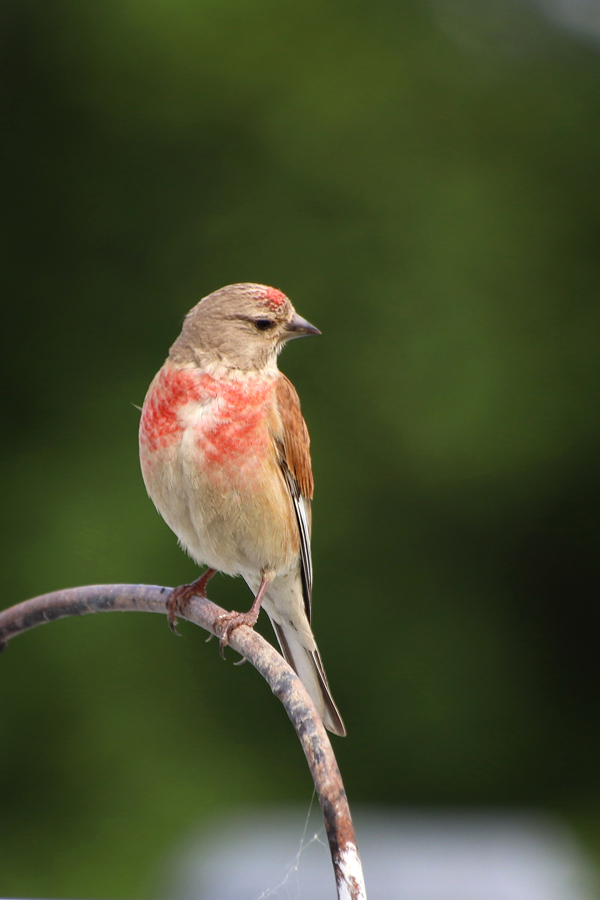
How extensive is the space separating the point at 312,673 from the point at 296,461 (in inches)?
22.0

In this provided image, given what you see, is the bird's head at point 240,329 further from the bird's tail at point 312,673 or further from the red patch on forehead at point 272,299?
the bird's tail at point 312,673

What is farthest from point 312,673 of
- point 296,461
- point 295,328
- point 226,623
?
point 295,328

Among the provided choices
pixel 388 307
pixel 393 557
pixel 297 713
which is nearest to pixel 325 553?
pixel 393 557

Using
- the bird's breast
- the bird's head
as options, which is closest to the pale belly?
the bird's breast

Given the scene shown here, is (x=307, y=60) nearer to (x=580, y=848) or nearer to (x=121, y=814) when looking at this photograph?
(x=121, y=814)

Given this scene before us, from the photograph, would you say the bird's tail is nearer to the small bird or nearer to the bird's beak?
the small bird

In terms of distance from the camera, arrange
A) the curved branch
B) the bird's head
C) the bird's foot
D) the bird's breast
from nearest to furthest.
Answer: the curved branch
the bird's foot
the bird's breast
the bird's head

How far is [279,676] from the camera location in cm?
171

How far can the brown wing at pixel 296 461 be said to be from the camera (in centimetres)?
260

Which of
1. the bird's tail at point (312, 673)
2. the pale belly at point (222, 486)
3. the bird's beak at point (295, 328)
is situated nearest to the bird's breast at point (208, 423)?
the pale belly at point (222, 486)

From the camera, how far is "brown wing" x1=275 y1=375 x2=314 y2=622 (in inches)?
102

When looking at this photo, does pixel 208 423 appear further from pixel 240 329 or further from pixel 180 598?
pixel 180 598

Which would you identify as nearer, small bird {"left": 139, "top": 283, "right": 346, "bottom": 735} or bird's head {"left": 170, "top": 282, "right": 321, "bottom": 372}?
small bird {"left": 139, "top": 283, "right": 346, "bottom": 735}

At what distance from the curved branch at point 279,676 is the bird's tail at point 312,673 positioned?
0.42m
